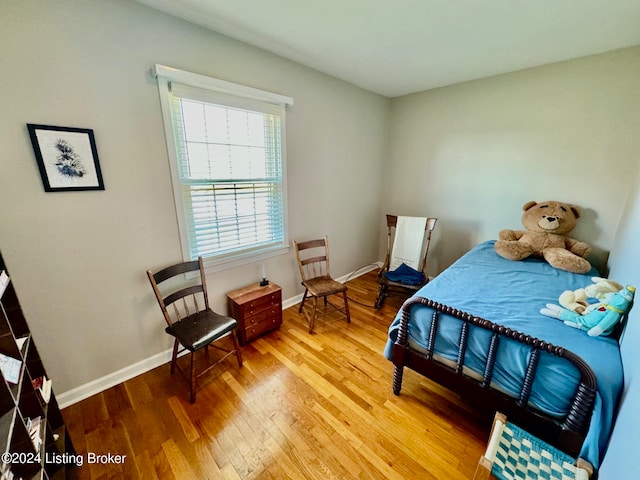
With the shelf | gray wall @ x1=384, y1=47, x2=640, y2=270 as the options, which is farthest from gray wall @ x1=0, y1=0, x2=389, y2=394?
gray wall @ x1=384, y1=47, x2=640, y2=270

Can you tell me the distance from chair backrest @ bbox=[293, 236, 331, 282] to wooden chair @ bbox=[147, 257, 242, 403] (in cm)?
95

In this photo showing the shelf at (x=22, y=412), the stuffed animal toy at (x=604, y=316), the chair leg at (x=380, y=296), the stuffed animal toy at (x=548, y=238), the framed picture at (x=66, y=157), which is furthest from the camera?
the chair leg at (x=380, y=296)

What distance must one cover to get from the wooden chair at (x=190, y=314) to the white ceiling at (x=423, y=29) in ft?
5.68

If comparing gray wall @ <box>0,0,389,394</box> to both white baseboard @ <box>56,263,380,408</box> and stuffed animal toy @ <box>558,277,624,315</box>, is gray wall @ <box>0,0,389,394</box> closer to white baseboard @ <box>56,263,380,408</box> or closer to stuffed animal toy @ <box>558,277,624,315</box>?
white baseboard @ <box>56,263,380,408</box>

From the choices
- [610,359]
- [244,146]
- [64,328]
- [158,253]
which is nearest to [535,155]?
[610,359]

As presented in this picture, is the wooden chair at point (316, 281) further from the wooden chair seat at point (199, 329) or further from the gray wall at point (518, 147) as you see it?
the gray wall at point (518, 147)

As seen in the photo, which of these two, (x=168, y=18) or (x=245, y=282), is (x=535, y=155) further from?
(x=168, y=18)

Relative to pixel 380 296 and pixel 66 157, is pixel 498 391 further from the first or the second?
pixel 66 157

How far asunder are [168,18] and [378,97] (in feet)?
7.98

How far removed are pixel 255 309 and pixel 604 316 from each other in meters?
2.23

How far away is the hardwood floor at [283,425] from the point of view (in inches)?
51.8

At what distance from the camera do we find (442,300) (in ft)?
5.38

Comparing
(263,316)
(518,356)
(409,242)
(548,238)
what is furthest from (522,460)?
(409,242)

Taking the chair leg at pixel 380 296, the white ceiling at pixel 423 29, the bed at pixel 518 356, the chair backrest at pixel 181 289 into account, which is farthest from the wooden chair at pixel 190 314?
the white ceiling at pixel 423 29
